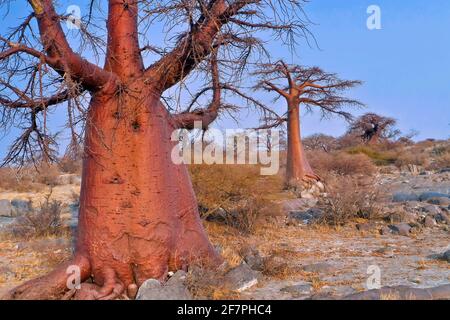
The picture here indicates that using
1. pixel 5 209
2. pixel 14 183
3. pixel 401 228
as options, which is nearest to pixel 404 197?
pixel 401 228

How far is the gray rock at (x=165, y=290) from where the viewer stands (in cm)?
412

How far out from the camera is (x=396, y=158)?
81.9 feet

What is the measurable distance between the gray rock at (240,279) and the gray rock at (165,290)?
431 mm

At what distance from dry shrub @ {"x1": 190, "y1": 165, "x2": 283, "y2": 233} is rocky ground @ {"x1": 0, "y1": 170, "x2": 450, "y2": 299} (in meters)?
0.40

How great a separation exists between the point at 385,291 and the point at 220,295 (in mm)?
1399

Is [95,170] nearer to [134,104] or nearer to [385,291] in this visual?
[134,104]

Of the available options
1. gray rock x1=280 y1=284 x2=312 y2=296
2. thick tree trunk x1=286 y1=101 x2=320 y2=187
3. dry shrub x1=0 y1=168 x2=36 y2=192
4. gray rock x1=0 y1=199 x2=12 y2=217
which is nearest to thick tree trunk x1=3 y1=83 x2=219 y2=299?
gray rock x1=280 y1=284 x2=312 y2=296

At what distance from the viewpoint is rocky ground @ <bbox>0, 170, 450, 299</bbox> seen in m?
4.55

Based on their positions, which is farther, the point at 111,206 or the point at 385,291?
the point at 111,206

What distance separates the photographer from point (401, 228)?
815 cm

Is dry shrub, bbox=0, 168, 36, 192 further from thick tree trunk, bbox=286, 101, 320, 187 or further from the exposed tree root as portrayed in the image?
the exposed tree root

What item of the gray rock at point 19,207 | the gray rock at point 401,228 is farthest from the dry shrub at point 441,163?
the gray rock at point 19,207
